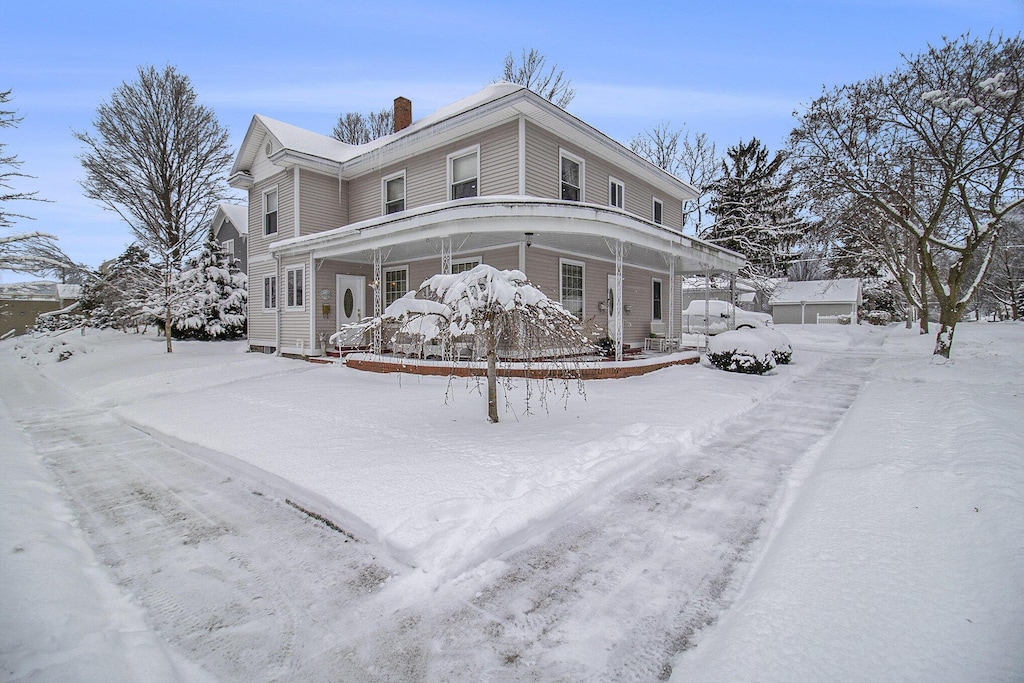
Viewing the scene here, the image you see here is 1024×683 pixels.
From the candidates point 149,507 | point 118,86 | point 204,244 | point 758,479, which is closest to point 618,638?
point 758,479

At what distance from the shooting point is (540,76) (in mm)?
25094

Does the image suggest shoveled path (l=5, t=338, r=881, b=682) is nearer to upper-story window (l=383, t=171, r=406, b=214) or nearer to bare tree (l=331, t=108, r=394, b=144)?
upper-story window (l=383, t=171, r=406, b=214)

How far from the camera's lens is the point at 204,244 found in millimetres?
20547

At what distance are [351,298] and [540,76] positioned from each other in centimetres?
1711

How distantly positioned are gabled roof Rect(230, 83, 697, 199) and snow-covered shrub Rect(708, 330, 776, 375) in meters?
6.08

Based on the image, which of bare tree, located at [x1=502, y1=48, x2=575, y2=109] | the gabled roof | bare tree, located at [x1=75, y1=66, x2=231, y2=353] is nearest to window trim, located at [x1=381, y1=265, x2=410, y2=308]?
the gabled roof

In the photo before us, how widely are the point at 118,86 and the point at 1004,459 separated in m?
30.7

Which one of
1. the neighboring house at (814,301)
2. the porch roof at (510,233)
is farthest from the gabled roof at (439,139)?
the neighboring house at (814,301)

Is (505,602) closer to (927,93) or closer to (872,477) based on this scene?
(872,477)

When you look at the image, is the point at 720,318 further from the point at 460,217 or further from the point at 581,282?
the point at 460,217

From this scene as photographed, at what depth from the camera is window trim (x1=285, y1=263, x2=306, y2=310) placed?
14.9 metres

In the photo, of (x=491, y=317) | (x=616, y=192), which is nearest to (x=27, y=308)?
(x=616, y=192)

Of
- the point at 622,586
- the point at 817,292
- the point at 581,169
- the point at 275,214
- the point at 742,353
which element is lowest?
the point at 622,586

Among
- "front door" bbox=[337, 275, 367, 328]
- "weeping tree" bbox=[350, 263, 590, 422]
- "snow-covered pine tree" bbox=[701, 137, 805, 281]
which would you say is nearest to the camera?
"weeping tree" bbox=[350, 263, 590, 422]
